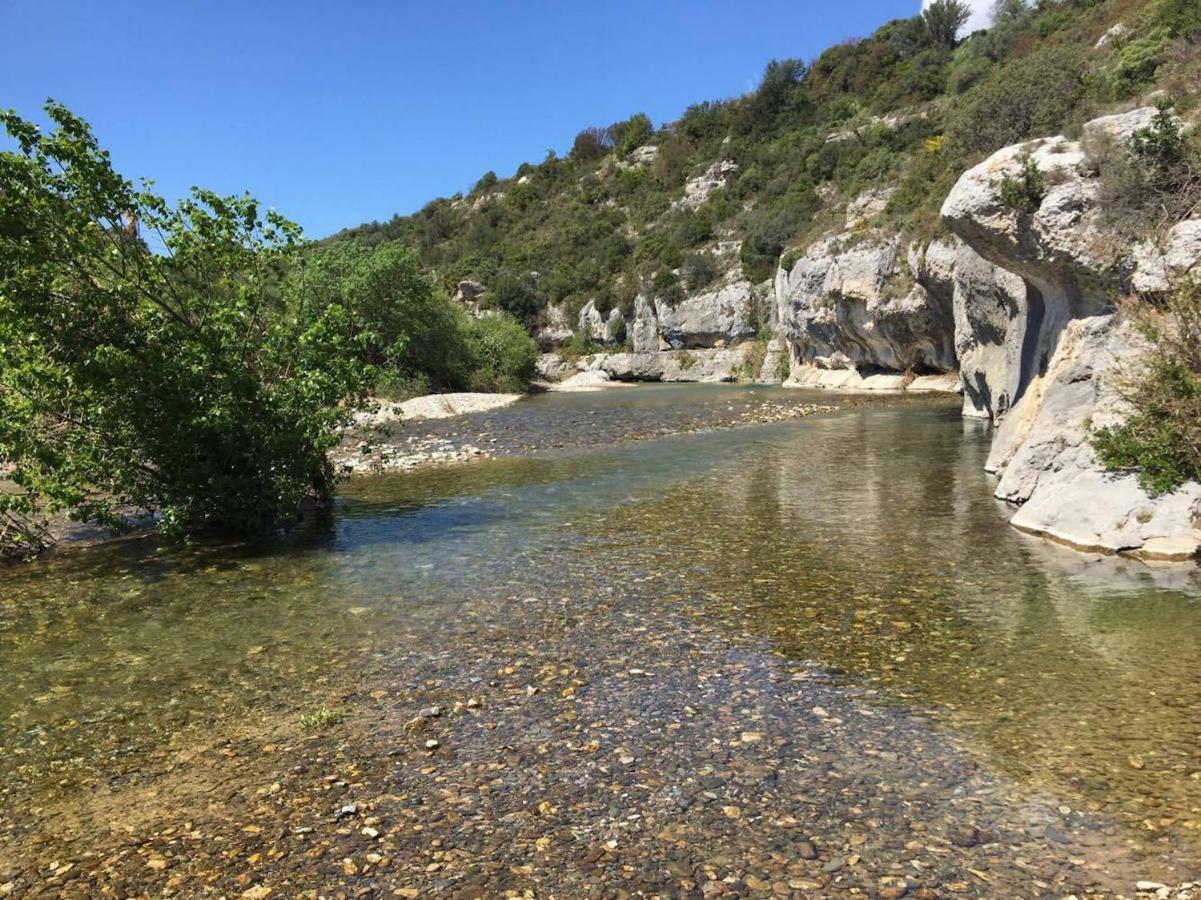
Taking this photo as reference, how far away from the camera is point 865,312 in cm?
5006

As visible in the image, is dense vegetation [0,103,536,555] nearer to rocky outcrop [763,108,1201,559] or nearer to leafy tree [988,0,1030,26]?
rocky outcrop [763,108,1201,559]

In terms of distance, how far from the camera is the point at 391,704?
7887 mm

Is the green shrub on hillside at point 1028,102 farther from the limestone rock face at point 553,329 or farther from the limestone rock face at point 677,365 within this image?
the limestone rock face at point 553,329

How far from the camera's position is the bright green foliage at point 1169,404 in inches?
450

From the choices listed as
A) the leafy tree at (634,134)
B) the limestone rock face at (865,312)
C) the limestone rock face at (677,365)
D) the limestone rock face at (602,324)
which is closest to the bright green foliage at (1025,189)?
the limestone rock face at (865,312)

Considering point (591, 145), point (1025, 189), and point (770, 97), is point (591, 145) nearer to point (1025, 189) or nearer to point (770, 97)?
point (770, 97)

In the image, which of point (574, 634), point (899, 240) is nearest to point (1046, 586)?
point (574, 634)

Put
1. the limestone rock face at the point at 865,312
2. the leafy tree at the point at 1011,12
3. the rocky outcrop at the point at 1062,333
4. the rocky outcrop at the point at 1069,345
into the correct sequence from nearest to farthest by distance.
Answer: the rocky outcrop at the point at 1069,345
the rocky outcrop at the point at 1062,333
the limestone rock face at the point at 865,312
the leafy tree at the point at 1011,12

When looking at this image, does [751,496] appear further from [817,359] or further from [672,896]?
[817,359]

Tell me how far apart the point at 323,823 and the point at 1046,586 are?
9.50 metres

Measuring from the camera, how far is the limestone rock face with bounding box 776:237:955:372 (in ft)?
150

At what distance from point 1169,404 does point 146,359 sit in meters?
16.5

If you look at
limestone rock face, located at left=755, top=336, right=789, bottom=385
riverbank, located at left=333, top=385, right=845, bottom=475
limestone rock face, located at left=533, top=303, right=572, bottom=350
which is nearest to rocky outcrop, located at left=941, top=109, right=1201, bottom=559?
riverbank, located at left=333, top=385, right=845, bottom=475

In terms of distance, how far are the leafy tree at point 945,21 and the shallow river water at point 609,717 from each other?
9436 cm
